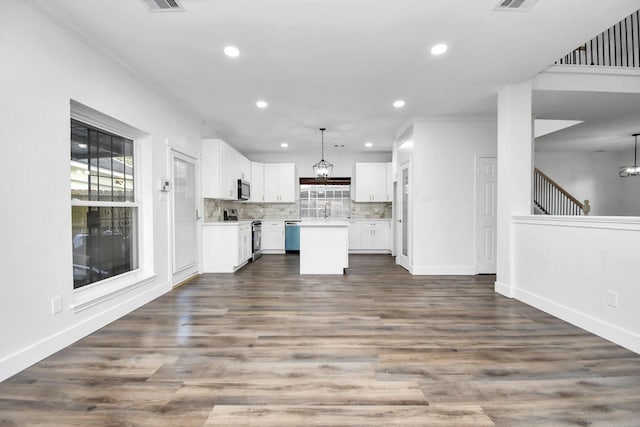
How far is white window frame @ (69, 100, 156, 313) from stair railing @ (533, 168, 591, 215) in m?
6.72

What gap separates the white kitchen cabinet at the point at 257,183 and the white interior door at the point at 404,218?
11.7 ft

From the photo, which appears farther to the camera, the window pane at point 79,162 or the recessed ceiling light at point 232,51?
the recessed ceiling light at point 232,51

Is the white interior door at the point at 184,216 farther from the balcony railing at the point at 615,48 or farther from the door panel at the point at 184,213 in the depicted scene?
the balcony railing at the point at 615,48

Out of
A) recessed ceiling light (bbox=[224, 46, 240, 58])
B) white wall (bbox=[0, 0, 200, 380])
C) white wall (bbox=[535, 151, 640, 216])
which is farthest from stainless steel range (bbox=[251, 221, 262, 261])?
white wall (bbox=[535, 151, 640, 216])

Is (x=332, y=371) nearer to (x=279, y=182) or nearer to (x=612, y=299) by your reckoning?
(x=612, y=299)

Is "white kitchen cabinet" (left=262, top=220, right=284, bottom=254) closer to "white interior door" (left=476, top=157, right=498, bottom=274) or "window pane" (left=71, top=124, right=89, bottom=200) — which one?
"white interior door" (left=476, top=157, right=498, bottom=274)

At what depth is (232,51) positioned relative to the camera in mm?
2777

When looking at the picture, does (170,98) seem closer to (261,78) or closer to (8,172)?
(261,78)

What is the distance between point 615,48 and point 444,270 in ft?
12.5

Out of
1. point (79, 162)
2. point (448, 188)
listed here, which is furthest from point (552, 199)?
point (79, 162)

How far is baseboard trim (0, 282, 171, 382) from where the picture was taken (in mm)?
1904

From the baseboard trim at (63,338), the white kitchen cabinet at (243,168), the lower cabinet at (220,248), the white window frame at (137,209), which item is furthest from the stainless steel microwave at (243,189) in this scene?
the baseboard trim at (63,338)

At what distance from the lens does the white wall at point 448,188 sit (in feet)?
16.0

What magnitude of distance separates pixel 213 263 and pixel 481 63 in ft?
16.0
